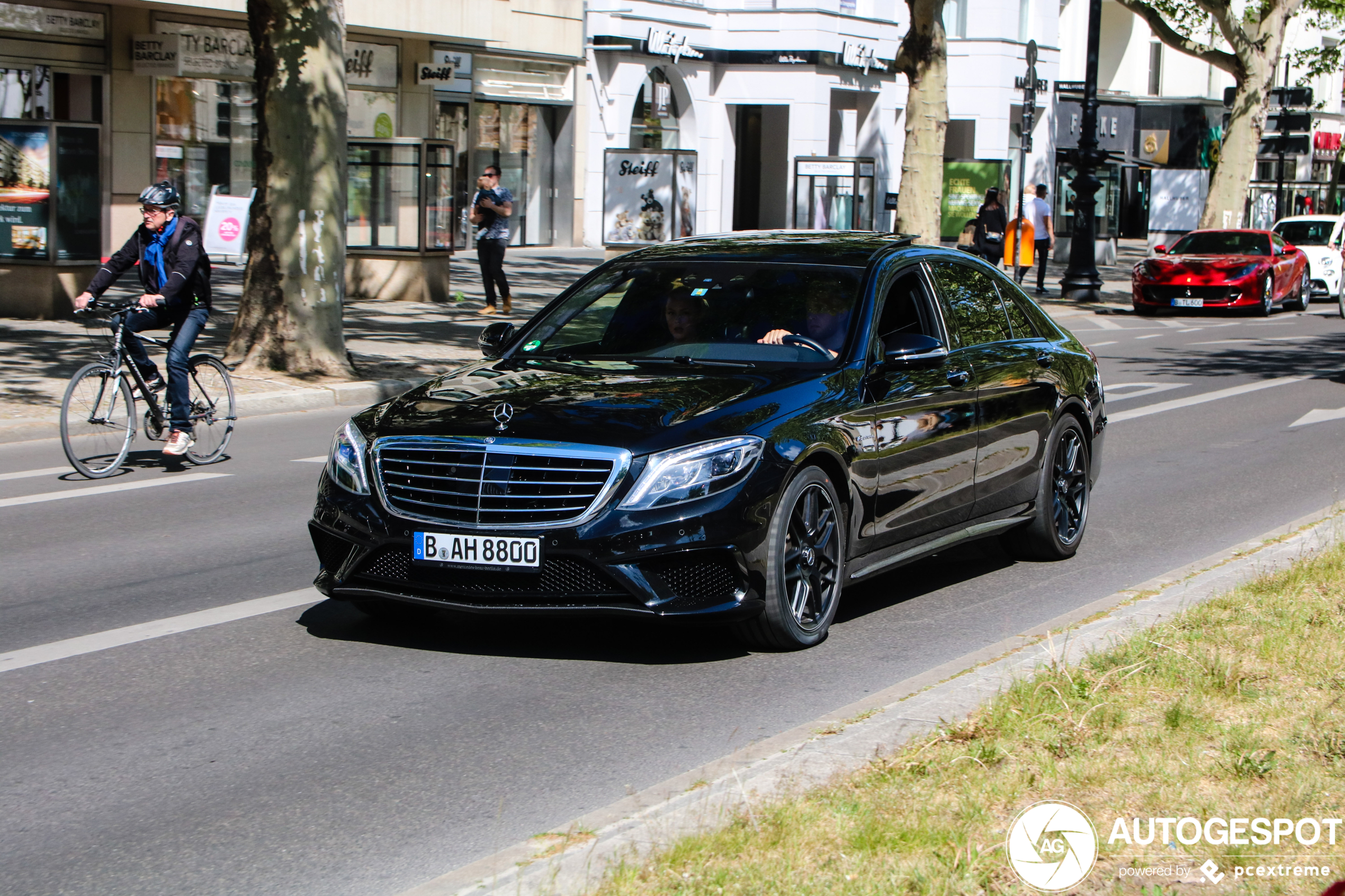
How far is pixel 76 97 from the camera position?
27.8 metres

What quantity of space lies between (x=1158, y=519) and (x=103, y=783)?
22.2 ft

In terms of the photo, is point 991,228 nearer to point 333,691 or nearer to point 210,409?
point 210,409

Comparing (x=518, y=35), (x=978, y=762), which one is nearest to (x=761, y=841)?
(x=978, y=762)

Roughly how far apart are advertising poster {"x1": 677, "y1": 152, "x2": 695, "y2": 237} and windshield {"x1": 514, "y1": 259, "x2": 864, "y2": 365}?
61.3 ft

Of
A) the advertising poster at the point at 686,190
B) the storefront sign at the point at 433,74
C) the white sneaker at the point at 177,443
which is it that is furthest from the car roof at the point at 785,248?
the storefront sign at the point at 433,74

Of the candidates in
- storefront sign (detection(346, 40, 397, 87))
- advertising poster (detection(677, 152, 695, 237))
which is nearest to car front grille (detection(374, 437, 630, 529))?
advertising poster (detection(677, 152, 695, 237))

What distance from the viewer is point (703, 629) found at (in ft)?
23.1

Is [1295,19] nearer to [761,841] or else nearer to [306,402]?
[306,402]

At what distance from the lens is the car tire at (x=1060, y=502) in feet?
27.9

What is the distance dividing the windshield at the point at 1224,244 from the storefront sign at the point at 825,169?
19.9ft

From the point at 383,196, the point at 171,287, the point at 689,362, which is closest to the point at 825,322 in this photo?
the point at 689,362

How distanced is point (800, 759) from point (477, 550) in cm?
178

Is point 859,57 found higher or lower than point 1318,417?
higher

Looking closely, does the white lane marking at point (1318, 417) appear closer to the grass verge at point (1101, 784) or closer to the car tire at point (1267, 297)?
the grass verge at point (1101, 784)
